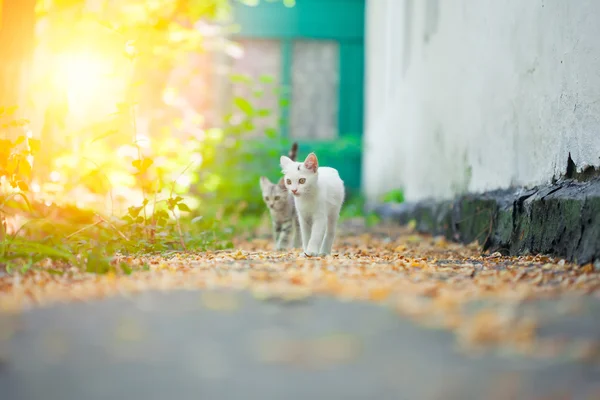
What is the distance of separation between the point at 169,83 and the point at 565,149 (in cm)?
803

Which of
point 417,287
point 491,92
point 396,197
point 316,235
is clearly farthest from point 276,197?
point 396,197

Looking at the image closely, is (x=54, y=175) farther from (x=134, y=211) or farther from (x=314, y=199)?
(x=314, y=199)

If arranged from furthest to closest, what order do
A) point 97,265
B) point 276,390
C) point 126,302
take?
1. point 97,265
2. point 126,302
3. point 276,390

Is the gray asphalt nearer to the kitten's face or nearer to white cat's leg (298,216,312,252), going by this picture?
white cat's leg (298,216,312,252)

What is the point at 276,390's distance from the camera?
1.36 m

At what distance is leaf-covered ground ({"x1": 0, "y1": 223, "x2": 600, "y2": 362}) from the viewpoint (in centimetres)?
158

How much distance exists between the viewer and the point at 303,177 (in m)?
3.59

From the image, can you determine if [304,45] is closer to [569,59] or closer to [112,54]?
[112,54]

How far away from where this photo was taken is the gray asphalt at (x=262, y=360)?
4.45ft

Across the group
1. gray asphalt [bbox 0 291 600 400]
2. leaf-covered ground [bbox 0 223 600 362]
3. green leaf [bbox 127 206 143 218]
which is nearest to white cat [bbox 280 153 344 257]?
leaf-covered ground [bbox 0 223 600 362]

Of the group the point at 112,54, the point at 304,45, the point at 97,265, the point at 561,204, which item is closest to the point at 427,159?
the point at 112,54

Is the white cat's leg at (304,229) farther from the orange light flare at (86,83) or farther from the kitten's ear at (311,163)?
the orange light flare at (86,83)

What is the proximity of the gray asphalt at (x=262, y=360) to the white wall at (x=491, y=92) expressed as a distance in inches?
52.3

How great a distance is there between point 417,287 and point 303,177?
1.63 metres
